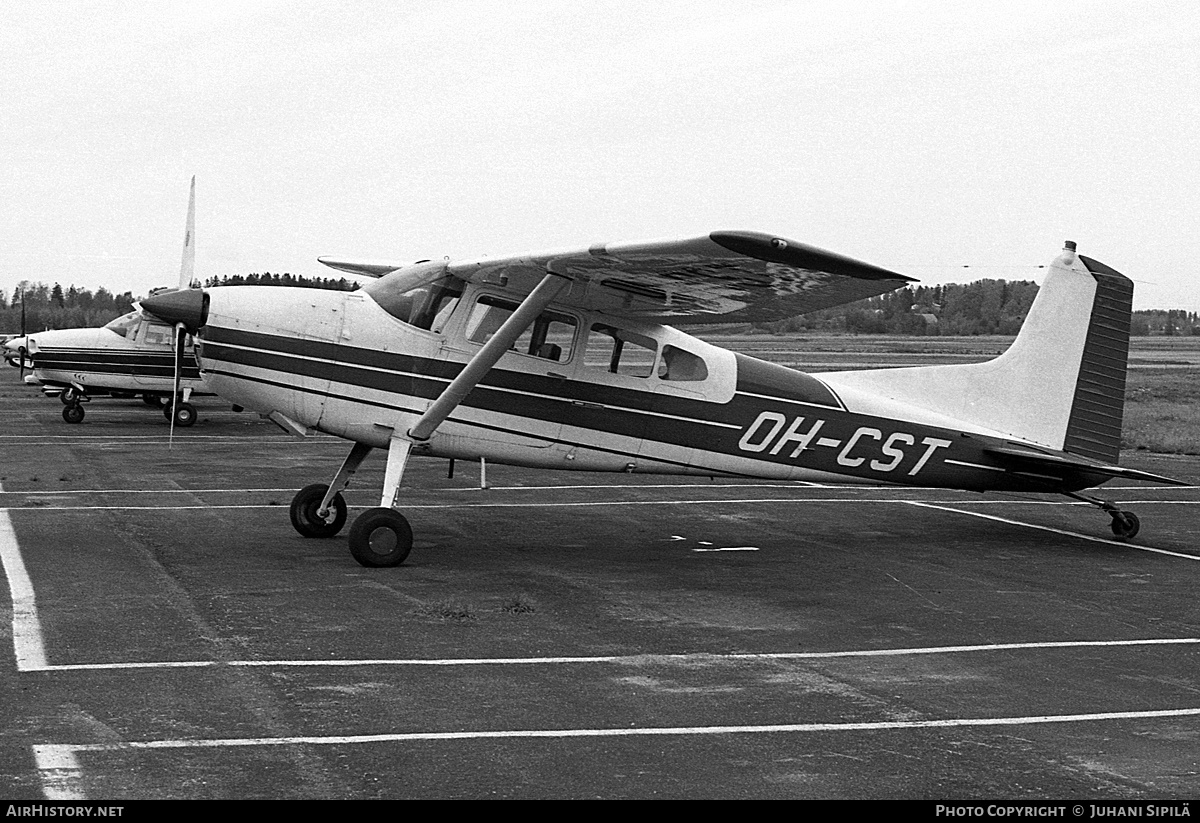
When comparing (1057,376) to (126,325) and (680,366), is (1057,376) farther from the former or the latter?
(126,325)

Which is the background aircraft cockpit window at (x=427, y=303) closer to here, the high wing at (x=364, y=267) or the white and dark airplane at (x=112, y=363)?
the high wing at (x=364, y=267)

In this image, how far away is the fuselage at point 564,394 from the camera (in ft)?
39.4

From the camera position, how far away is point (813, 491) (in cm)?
1812

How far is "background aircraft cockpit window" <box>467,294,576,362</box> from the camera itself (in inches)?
486

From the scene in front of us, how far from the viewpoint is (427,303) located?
12344mm

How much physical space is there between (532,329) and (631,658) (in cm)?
465

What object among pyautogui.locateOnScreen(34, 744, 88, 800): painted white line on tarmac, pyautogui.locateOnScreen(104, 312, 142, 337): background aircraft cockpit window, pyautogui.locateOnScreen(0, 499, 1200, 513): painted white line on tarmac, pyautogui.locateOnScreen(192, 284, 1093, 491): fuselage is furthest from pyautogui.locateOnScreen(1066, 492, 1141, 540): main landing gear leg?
pyautogui.locateOnScreen(104, 312, 142, 337): background aircraft cockpit window

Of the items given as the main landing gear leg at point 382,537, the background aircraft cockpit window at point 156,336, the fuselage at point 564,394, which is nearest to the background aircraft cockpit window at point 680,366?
the fuselage at point 564,394

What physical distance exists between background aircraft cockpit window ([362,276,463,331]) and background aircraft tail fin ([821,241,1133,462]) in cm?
424

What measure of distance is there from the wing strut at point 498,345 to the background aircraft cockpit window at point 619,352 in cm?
102

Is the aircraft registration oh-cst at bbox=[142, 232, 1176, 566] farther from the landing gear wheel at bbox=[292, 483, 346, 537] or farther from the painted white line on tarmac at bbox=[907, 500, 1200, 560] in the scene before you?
the painted white line on tarmac at bbox=[907, 500, 1200, 560]
